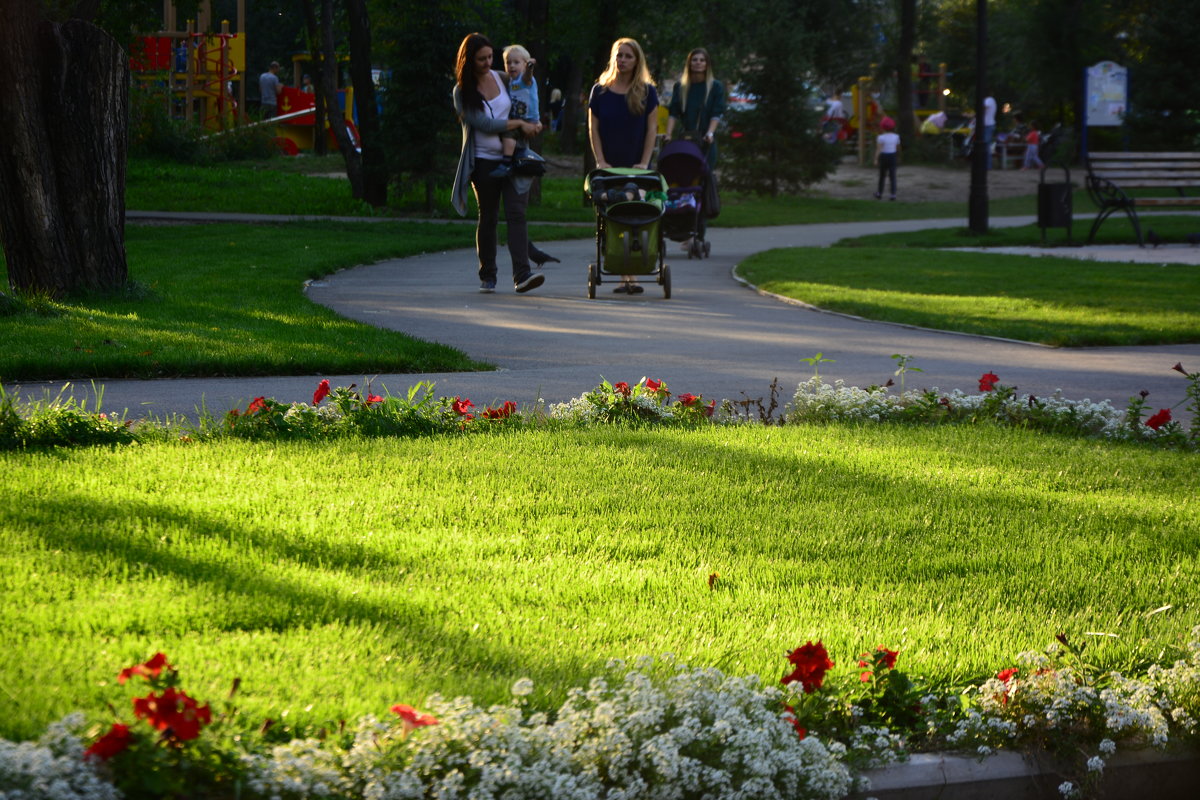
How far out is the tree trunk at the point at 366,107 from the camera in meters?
23.0

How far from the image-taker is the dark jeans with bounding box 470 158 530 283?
40.9 feet

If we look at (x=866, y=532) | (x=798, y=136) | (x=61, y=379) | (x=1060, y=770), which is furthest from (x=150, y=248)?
(x=798, y=136)

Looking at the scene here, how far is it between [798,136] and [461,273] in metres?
19.8

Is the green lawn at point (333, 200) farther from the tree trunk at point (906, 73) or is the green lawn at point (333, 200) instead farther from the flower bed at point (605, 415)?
the flower bed at point (605, 415)

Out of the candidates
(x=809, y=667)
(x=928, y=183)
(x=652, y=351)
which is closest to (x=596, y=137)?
(x=652, y=351)

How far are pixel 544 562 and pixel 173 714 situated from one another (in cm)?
180

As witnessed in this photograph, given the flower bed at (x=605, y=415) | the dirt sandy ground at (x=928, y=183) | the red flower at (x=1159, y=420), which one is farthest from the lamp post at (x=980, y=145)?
the dirt sandy ground at (x=928, y=183)

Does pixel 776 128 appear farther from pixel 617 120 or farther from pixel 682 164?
pixel 617 120

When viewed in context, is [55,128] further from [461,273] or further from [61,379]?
[461,273]

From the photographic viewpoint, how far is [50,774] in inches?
101

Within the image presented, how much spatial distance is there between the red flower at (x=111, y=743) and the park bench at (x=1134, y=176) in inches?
760

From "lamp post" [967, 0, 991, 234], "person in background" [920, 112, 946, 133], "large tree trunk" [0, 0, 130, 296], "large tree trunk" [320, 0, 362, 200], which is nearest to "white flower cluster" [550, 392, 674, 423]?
"large tree trunk" [0, 0, 130, 296]

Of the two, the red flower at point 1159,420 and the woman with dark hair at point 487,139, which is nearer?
the red flower at point 1159,420

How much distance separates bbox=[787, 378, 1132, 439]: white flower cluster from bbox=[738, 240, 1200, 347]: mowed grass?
10.2 feet
